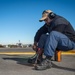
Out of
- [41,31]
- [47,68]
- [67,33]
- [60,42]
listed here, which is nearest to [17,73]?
[47,68]

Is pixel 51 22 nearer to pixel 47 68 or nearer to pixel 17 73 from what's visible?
pixel 47 68

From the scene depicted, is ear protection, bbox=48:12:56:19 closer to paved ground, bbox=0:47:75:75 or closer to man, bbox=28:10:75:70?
man, bbox=28:10:75:70

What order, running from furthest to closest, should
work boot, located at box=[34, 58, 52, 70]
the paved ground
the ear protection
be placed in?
the ear protection
work boot, located at box=[34, 58, 52, 70]
the paved ground

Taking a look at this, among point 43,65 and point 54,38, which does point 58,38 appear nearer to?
point 54,38

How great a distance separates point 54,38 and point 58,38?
0.09 meters

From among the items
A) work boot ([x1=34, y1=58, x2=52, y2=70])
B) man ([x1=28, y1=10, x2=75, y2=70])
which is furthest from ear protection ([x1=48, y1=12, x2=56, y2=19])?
work boot ([x1=34, y1=58, x2=52, y2=70])

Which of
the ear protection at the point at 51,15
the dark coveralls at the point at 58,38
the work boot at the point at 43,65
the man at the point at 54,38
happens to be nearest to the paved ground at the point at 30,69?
the work boot at the point at 43,65

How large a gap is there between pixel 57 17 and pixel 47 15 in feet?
0.68

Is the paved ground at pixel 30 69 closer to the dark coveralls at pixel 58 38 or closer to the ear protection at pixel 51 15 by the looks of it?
the dark coveralls at pixel 58 38

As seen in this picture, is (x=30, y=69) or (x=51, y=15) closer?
(x=30, y=69)

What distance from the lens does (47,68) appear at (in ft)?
13.8

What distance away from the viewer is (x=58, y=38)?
429 cm

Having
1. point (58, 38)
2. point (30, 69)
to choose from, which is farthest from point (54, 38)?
point (30, 69)

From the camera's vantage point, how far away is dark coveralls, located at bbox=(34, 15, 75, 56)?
419 cm
